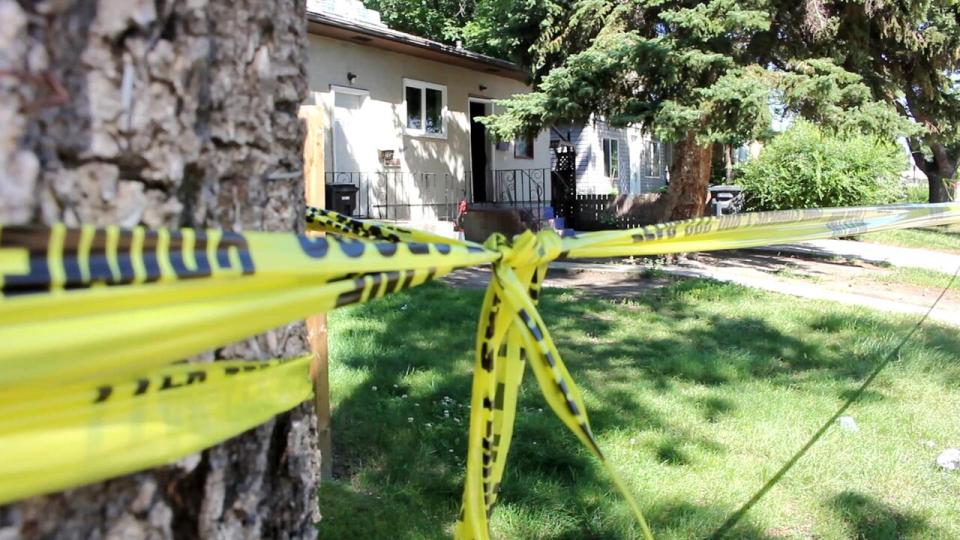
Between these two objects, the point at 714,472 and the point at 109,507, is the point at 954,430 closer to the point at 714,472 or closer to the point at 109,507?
the point at 714,472

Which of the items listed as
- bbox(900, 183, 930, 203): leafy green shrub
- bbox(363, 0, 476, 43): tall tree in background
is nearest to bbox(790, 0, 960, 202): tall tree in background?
bbox(900, 183, 930, 203): leafy green shrub

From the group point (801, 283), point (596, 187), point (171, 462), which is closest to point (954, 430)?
point (171, 462)

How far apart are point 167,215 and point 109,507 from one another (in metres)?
0.44

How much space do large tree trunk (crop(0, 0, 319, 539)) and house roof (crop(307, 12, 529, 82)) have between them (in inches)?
450

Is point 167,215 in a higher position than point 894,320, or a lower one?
higher

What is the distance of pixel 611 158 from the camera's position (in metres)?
27.2

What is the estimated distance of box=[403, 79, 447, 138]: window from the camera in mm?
15617

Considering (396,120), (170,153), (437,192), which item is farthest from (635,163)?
(170,153)

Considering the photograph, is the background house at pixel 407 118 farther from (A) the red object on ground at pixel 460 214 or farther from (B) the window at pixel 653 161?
(B) the window at pixel 653 161

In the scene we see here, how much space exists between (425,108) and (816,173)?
852cm

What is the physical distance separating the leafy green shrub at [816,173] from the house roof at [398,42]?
20.4ft

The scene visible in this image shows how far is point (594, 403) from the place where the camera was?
15.3 feet

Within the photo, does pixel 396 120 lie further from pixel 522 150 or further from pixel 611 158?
pixel 611 158

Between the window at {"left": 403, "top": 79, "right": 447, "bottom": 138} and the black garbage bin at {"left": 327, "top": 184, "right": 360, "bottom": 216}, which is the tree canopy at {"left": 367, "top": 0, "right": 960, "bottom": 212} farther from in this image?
the window at {"left": 403, "top": 79, "right": 447, "bottom": 138}
